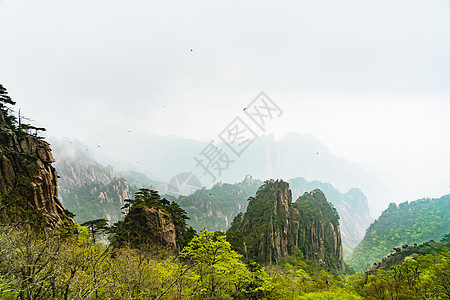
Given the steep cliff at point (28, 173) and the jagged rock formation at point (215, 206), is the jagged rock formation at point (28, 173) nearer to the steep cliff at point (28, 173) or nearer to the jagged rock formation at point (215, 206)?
the steep cliff at point (28, 173)

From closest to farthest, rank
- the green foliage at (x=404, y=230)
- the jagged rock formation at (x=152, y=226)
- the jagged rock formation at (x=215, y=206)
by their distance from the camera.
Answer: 1. the jagged rock formation at (x=152, y=226)
2. the green foliage at (x=404, y=230)
3. the jagged rock formation at (x=215, y=206)

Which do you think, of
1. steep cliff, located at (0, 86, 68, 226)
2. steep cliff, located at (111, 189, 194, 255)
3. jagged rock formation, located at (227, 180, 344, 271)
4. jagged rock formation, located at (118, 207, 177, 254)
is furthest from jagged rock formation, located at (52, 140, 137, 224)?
jagged rock formation, located at (118, 207, 177, 254)

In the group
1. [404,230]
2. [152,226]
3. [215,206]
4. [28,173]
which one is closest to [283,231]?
[152,226]

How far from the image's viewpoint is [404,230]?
87000 mm

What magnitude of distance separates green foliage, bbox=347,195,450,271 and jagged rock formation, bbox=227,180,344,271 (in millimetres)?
20339

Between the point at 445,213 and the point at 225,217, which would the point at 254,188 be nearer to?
the point at 225,217

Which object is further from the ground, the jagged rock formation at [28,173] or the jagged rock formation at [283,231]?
the jagged rock formation at [28,173]

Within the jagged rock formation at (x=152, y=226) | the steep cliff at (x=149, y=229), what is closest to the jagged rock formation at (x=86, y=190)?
the steep cliff at (x=149, y=229)

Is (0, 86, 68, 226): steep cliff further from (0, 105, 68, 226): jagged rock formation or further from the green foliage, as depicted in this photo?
the green foliage

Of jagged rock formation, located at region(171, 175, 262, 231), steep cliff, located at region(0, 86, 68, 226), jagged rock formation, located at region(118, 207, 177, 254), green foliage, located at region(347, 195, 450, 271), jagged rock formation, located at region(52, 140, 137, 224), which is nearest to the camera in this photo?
steep cliff, located at region(0, 86, 68, 226)

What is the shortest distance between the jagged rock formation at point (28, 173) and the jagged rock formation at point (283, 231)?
1194 inches

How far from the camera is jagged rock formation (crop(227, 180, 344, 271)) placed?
49469mm

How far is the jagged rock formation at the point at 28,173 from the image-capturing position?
72.8ft

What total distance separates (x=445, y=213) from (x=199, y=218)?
112206 millimetres
